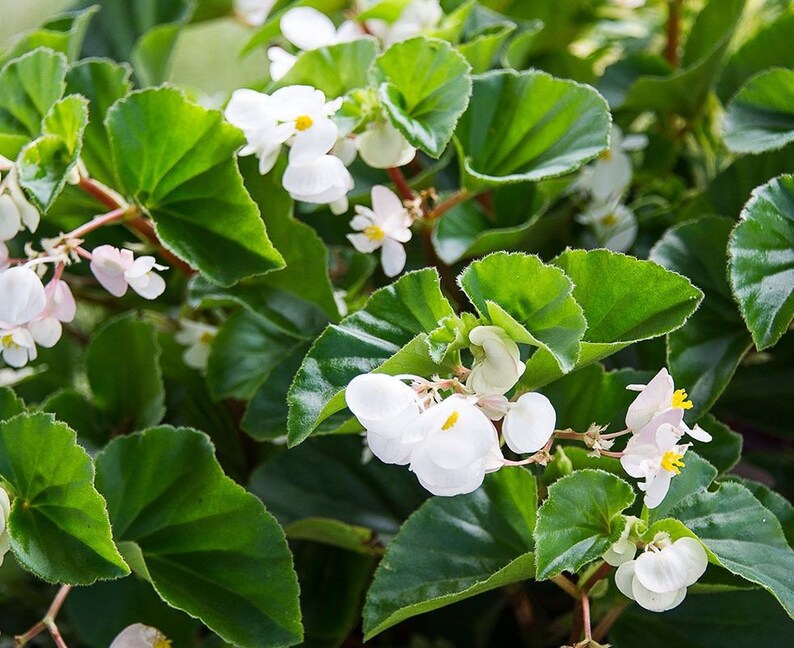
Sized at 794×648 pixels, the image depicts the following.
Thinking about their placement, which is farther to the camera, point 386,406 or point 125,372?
point 125,372

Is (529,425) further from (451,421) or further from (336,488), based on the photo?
(336,488)

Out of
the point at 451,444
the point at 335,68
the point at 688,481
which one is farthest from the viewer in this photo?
the point at 335,68

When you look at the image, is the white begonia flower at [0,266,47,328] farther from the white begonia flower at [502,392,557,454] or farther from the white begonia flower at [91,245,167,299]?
the white begonia flower at [502,392,557,454]

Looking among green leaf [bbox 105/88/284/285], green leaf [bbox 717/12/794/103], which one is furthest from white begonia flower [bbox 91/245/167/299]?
green leaf [bbox 717/12/794/103]

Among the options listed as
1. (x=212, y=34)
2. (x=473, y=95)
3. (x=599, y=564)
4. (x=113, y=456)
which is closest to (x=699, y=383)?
(x=599, y=564)

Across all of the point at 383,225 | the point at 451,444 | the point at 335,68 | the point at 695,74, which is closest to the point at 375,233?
the point at 383,225

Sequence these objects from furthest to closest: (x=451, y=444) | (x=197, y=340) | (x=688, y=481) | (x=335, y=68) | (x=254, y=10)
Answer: (x=254, y=10), (x=197, y=340), (x=335, y=68), (x=688, y=481), (x=451, y=444)
